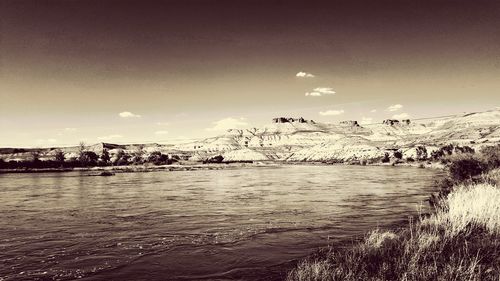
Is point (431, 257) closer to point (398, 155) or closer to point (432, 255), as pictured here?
point (432, 255)

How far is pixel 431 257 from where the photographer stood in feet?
32.0

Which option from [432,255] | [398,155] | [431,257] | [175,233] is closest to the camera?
[432,255]

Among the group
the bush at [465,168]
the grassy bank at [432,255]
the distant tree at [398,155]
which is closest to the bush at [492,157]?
the bush at [465,168]

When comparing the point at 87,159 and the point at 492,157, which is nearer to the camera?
the point at 492,157

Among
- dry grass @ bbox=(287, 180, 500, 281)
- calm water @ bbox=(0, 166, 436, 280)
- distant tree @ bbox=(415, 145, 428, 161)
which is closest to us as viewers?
dry grass @ bbox=(287, 180, 500, 281)

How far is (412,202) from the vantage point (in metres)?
26.0

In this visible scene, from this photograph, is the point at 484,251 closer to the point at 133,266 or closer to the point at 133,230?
the point at 133,266

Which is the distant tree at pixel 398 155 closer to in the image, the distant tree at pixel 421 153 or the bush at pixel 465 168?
the distant tree at pixel 421 153

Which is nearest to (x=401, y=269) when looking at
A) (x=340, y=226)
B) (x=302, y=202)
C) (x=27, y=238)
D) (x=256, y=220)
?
(x=340, y=226)

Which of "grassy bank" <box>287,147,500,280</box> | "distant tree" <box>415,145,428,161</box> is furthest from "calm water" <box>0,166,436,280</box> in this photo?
"distant tree" <box>415,145,428,161</box>

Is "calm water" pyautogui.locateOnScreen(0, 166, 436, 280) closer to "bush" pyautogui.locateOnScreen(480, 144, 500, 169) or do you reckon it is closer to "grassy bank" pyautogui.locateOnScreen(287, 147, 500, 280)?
"grassy bank" pyautogui.locateOnScreen(287, 147, 500, 280)

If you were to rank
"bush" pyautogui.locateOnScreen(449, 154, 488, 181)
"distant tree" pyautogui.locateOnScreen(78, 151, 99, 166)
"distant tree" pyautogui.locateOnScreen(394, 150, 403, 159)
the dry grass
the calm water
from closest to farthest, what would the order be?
the dry grass, the calm water, "bush" pyautogui.locateOnScreen(449, 154, 488, 181), "distant tree" pyautogui.locateOnScreen(78, 151, 99, 166), "distant tree" pyautogui.locateOnScreen(394, 150, 403, 159)

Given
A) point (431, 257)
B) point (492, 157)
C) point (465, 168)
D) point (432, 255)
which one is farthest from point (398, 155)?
point (432, 255)

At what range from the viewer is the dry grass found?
8406 mm
